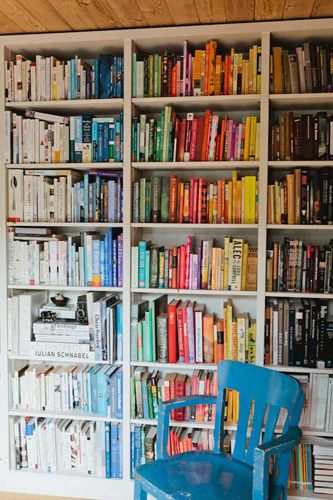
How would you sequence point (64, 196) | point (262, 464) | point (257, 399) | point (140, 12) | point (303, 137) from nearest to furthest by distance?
point (262, 464)
point (257, 399)
point (140, 12)
point (303, 137)
point (64, 196)

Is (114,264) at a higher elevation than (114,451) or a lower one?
higher

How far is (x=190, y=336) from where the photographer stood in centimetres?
236

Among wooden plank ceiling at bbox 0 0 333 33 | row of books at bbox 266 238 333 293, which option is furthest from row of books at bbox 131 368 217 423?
wooden plank ceiling at bbox 0 0 333 33

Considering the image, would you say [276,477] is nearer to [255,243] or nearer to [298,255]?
[298,255]

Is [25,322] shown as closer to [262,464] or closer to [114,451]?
[114,451]

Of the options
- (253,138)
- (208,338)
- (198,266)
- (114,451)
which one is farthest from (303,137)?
(114,451)

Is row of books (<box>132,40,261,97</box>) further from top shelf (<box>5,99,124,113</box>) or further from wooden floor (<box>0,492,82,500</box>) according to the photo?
wooden floor (<box>0,492,82,500</box>)

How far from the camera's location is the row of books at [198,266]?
229 cm

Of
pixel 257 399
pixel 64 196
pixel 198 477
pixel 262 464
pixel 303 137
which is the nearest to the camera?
pixel 262 464

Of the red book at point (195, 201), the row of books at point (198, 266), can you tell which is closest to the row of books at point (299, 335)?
the row of books at point (198, 266)

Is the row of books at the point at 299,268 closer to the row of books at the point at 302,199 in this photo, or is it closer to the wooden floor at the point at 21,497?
the row of books at the point at 302,199

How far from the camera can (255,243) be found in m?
2.48

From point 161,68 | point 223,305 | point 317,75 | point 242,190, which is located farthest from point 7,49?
point 223,305

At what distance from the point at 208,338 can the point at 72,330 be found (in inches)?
28.4
